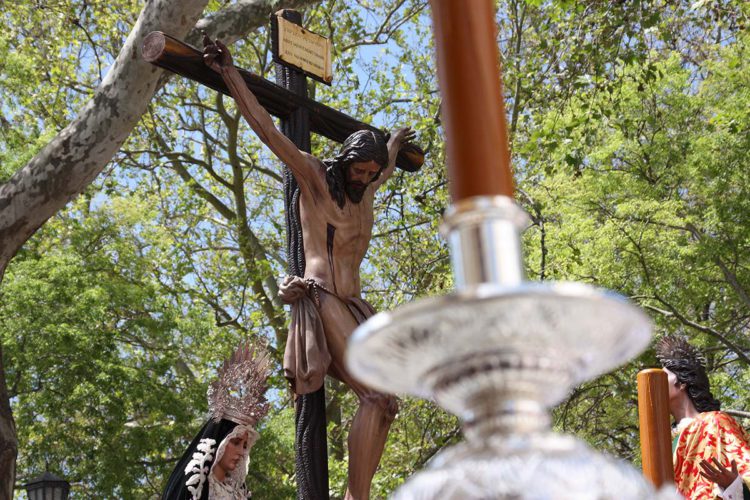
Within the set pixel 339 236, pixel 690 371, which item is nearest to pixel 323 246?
pixel 339 236

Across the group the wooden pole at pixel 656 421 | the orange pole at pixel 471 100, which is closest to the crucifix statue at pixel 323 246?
the wooden pole at pixel 656 421

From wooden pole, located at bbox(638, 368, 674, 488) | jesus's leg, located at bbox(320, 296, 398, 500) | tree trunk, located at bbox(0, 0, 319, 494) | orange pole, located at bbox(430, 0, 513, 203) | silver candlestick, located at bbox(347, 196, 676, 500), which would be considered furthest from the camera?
tree trunk, located at bbox(0, 0, 319, 494)

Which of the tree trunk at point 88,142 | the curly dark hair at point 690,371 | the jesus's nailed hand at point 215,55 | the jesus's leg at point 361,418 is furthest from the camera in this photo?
the tree trunk at point 88,142

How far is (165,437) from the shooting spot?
16781 millimetres

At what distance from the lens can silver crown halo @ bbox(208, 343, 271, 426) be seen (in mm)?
6289

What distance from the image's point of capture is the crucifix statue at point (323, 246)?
17.2 ft

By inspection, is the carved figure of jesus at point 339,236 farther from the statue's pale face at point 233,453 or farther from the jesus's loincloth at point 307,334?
the statue's pale face at point 233,453

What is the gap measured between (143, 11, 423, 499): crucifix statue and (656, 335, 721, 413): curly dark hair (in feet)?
6.88

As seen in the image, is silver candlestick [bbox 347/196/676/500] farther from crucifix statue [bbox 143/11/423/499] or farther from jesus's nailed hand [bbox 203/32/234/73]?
jesus's nailed hand [bbox 203/32/234/73]

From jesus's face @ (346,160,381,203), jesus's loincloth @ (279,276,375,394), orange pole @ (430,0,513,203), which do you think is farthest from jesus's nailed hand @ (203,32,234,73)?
orange pole @ (430,0,513,203)

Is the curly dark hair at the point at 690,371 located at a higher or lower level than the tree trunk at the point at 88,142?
lower

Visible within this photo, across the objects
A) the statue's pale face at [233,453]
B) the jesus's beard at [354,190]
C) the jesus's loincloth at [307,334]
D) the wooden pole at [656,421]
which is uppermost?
the jesus's beard at [354,190]

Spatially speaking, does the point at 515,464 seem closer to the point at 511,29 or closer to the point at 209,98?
the point at 511,29

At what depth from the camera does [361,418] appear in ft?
17.2
